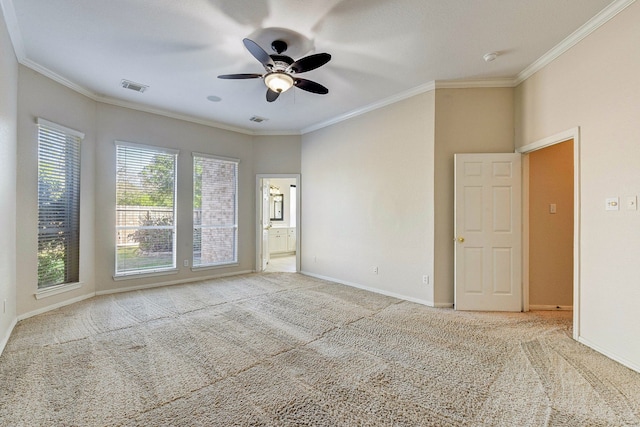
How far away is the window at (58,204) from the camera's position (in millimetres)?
3566

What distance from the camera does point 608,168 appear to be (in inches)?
98.0

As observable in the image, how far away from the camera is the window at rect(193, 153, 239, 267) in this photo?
5.36 metres

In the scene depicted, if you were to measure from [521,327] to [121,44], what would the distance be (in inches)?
205

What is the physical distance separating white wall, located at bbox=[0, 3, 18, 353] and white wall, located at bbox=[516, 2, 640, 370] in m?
5.29

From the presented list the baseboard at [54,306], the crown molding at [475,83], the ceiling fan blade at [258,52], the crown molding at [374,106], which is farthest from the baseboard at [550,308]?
the baseboard at [54,306]

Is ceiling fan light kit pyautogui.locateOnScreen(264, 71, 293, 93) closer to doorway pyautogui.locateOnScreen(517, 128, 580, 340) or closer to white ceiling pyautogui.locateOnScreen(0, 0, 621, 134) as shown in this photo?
white ceiling pyautogui.locateOnScreen(0, 0, 621, 134)

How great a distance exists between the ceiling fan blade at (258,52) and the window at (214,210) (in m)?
3.12

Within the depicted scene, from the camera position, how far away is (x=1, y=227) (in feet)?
8.50

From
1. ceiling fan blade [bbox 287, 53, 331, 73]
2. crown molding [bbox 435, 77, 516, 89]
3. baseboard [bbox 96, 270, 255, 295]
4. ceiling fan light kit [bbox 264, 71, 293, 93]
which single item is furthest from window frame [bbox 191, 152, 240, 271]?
crown molding [bbox 435, 77, 516, 89]

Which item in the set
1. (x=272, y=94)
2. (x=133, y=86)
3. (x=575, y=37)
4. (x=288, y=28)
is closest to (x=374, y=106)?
(x=272, y=94)

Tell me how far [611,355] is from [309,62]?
3.69 metres

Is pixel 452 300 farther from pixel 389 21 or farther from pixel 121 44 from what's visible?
pixel 121 44

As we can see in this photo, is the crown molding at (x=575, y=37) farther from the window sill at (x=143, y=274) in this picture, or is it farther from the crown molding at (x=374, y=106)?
the window sill at (x=143, y=274)

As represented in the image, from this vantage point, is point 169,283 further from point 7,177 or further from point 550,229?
point 550,229
